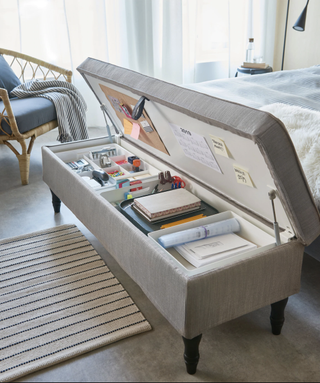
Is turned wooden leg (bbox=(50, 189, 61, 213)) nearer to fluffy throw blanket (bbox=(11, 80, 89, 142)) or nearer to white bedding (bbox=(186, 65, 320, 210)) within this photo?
fluffy throw blanket (bbox=(11, 80, 89, 142))

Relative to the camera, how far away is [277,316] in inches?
48.7

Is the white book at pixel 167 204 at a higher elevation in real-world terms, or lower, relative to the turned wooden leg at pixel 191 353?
higher

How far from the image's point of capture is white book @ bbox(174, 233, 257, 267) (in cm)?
120

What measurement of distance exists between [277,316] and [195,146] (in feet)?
2.03

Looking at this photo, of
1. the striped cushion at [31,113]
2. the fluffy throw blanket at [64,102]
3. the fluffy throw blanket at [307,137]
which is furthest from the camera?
the fluffy throw blanket at [64,102]

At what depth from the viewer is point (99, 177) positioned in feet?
5.98

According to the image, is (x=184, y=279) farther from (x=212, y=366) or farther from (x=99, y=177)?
(x=99, y=177)

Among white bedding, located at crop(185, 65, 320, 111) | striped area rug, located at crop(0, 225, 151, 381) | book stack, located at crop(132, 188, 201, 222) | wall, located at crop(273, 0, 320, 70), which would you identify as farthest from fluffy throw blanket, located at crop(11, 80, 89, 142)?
wall, located at crop(273, 0, 320, 70)

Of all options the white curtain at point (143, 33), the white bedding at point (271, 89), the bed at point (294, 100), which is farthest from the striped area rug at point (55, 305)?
the white curtain at point (143, 33)

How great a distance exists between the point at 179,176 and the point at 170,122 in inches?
12.8

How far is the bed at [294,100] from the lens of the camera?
1.39 metres

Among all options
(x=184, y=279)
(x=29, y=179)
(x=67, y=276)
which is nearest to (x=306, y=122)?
(x=184, y=279)

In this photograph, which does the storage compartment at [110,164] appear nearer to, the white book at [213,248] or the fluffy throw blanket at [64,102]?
the white book at [213,248]

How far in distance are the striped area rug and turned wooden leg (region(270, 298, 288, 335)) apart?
0.41m
